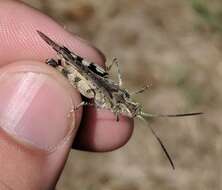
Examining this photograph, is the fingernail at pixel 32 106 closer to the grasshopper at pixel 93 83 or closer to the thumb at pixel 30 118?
the thumb at pixel 30 118

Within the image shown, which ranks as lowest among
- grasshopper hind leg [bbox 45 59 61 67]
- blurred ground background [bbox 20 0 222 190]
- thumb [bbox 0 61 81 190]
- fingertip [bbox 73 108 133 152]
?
blurred ground background [bbox 20 0 222 190]

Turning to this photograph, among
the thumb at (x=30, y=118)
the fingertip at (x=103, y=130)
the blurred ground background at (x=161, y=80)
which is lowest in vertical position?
the blurred ground background at (x=161, y=80)

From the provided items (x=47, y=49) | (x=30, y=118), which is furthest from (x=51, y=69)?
(x=47, y=49)

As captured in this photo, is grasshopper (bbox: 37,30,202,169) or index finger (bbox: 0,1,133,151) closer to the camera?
grasshopper (bbox: 37,30,202,169)

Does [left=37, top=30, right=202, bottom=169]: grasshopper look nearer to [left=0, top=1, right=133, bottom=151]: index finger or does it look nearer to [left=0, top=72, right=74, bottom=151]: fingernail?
[left=0, top=72, right=74, bottom=151]: fingernail

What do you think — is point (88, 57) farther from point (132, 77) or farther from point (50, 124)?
point (132, 77)

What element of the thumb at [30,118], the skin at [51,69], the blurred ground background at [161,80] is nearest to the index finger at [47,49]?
the skin at [51,69]

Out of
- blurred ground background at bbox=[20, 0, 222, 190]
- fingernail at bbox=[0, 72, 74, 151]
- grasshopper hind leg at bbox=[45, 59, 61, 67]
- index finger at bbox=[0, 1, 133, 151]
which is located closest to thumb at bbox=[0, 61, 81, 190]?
fingernail at bbox=[0, 72, 74, 151]
